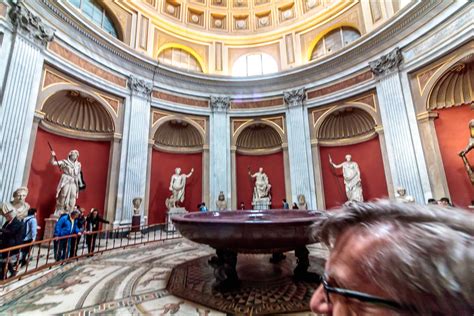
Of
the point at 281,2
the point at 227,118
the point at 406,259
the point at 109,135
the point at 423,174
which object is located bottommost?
the point at 406,259

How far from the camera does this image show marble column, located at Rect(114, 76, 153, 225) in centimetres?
724

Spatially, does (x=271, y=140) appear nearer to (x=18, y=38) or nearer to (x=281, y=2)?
(x=281, y=2)

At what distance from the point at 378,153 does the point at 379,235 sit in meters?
8.84

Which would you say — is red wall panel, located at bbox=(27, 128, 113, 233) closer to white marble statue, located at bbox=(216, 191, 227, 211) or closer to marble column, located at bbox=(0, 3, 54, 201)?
marble column, located at bbox=(0, 3, 54, 201)

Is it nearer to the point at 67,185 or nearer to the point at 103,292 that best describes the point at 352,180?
the point at 103,292

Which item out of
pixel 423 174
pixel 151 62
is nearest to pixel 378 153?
pixel 423 174

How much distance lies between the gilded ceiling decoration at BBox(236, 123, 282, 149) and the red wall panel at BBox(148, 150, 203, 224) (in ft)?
7.38

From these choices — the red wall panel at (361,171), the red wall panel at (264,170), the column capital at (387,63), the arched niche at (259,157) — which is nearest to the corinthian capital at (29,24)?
the arched niche at (259,157)

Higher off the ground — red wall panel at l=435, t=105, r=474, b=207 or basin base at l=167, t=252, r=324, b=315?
red wall panel at l=435, t=105, r=474, b=207

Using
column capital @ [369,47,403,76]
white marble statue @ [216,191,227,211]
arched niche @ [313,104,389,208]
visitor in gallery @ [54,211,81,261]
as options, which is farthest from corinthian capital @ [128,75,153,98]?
column capital @ [369,47,403,76]

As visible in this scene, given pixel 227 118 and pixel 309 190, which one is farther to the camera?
pixel 227 118

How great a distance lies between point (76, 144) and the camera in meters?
7.25

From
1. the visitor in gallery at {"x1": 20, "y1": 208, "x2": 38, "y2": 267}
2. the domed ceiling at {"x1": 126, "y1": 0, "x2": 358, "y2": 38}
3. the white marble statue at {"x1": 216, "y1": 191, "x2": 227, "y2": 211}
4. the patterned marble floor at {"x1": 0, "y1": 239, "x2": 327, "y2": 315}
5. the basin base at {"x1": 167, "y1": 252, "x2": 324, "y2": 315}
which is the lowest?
the basin base at {"x1": 167, "y1": 252, "x2": 324, "y2": 315}

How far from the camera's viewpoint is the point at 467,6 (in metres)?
5.46
